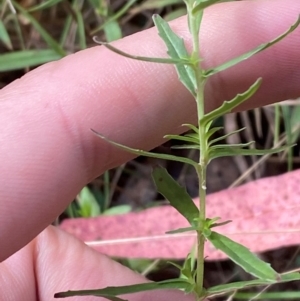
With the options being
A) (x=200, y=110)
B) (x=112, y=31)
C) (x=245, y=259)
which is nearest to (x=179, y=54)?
(x=200, y=110)

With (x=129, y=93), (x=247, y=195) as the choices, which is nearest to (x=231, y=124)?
(x=247, y=195)

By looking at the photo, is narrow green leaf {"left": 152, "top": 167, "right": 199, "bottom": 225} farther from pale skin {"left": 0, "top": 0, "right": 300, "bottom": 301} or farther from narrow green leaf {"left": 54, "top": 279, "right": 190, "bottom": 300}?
pale skin {"left": 0, "top": 0, "right": 300, "bottom": 301}

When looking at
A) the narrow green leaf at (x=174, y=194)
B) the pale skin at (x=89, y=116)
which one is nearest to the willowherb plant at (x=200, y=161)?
the narrow green leaf at (x=174, y=194)

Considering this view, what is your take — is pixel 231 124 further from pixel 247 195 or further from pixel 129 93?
pixel 129 93

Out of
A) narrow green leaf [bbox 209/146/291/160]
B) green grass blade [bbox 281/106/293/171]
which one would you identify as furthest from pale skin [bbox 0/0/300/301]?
narrow green leaf [bbox 209/146/291/160]

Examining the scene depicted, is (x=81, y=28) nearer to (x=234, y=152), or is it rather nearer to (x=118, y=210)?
(x=118, y=210)

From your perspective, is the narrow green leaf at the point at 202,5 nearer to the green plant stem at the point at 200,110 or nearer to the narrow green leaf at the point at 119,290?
the green plant stem at the point at 200,110
